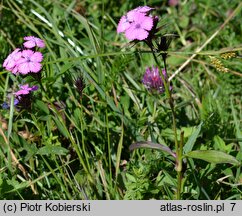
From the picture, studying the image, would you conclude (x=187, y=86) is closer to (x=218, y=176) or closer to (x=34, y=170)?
(x=218, y=176)

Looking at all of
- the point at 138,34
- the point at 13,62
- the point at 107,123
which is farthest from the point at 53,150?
the point at 138,34

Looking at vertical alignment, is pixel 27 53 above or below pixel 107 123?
above

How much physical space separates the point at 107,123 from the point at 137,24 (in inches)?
17.0

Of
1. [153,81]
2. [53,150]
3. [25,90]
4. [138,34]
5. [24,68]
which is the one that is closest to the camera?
[138,34]

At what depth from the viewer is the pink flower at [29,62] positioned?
1307 millimetres

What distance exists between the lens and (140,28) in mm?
1219

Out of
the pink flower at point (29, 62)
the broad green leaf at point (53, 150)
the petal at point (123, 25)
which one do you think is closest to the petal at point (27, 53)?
the pink flower at point (29, 62)

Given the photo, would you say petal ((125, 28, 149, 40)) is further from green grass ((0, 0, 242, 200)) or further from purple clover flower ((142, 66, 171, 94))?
purple clover flower ((142, 66, 171, 94))

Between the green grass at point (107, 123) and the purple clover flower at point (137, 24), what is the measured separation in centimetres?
5

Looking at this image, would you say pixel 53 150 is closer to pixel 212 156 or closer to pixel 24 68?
pixel 24 68

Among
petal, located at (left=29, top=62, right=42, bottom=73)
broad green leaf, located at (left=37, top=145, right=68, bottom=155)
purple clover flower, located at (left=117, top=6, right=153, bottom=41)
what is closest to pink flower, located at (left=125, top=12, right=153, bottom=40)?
purple clover flower, located at (left=117, top=6, right=153, bottom=41)

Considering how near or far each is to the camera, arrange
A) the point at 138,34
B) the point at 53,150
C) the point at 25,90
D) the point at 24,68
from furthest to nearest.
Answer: the point at 53,150 < the point at 25,90 < the point at 24,68 < the point at 138,34

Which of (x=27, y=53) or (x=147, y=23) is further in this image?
(x=27, y=53)

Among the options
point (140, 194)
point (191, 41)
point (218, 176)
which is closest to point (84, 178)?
point (140, 194)
